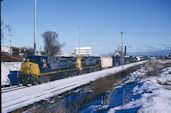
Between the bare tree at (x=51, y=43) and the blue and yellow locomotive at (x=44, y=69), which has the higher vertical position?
the bare tree at (x=51, y=43)

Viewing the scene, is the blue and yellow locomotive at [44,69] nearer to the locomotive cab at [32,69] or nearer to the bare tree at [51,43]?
the locomotive cab at [32,69]

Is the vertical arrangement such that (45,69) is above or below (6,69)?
above

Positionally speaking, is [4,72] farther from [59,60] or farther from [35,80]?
[59,60]

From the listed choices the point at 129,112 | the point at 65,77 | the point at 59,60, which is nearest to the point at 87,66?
the point at 65,77

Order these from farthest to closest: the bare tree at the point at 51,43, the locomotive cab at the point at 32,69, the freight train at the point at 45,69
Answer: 1. the bare tree at the point at 51,43
2. the freight train at the point at 45,69
3. the locomotive cab at the point at 32,69

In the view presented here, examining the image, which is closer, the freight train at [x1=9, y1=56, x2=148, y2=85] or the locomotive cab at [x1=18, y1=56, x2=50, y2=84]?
the locomotive cab at [x1=18, y1=56, x2=50, y2=84]

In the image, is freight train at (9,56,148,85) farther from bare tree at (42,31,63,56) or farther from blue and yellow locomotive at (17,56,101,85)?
bare tree at (42,31,63,56)

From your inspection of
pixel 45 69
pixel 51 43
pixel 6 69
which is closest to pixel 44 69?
pixel 45 69

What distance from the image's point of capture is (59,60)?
→ 66.2 feet

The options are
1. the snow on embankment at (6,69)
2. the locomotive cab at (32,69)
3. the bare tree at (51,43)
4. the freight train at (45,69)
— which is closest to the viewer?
the locomotive cab at (32,69)

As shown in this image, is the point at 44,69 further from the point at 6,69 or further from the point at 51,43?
the point at 51,43

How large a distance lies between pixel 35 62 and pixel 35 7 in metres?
11.1

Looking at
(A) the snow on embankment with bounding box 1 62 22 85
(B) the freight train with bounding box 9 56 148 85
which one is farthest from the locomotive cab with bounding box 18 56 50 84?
(A) the snow on embankment with bounding box 1 62 22 85

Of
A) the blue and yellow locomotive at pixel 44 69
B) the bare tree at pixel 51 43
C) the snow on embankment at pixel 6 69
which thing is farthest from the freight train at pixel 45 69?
the bare tree at pixel 51 43
